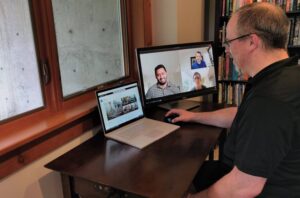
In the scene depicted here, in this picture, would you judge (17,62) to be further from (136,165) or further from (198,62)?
(198,62)

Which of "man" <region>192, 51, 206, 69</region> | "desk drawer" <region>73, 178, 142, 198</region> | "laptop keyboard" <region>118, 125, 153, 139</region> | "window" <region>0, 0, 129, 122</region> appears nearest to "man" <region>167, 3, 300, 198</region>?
"desk drawer" <region>73, 178, 142, 198</region>

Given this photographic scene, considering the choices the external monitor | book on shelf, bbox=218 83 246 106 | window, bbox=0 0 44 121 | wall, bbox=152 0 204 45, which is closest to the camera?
window, bbox=0 0 44 121

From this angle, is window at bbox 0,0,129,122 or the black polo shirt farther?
window at bbox 0,0,129,122

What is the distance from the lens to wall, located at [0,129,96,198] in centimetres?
110

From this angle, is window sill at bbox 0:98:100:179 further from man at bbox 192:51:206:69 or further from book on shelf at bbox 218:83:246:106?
book on shelf at bbox 218:83:246:106

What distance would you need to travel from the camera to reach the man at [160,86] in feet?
5.70

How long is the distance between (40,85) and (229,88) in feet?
5.72

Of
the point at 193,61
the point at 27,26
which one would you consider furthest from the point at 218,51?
the point at 27,26

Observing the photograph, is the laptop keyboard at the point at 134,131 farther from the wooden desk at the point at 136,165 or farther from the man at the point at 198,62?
the man at the point at 198,62

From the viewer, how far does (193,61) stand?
187cm

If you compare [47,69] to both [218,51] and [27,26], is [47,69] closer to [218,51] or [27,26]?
[27,26]

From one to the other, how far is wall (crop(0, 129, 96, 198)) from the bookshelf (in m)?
1.60

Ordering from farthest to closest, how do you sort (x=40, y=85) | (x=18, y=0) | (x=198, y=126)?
(x=198, y=126) → (x=40, y=85) → (x=18, y=0)

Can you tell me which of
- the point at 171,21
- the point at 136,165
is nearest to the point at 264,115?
the point at 136,165
